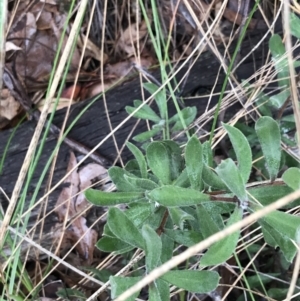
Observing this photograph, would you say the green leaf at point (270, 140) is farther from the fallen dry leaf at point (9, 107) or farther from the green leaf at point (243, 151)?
the fallen dry leaf at point (9, 107)

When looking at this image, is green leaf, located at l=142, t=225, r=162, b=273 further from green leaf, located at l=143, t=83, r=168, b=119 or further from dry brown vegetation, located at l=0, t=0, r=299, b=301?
green leaf, located at l=143, t=83, r=168, b=119

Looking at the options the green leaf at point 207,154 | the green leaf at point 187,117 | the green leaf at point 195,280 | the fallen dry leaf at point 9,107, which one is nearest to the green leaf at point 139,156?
the green leaf at point 207,154

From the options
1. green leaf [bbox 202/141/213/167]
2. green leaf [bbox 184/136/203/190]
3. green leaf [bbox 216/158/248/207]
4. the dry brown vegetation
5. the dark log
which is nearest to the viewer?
green leaf [bbox 216/158/248/207]

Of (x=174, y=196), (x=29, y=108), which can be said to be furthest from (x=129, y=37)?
(x=174, y=196)

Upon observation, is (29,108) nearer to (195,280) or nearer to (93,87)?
(93,87)

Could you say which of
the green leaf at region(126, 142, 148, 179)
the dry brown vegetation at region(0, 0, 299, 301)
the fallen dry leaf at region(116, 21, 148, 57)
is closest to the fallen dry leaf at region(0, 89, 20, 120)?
the dry brown vegetation at region(0, 0, 299, 301)

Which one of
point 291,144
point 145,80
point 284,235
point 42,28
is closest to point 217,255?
point 284,235
